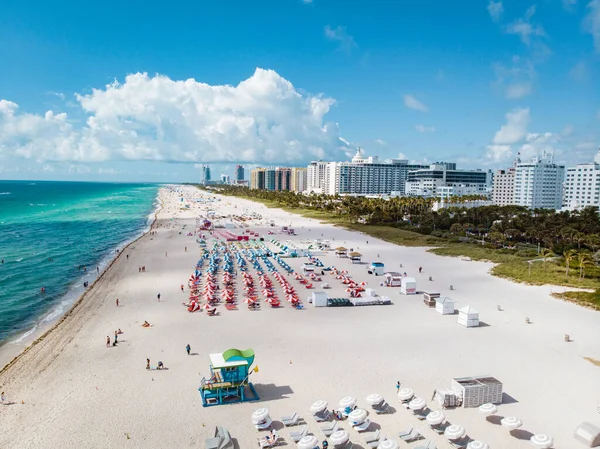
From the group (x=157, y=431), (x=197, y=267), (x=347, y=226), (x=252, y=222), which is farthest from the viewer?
(x=252, y=222)

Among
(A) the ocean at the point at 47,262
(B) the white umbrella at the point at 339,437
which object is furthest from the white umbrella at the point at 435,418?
(A) the ocean at the point at 47,262

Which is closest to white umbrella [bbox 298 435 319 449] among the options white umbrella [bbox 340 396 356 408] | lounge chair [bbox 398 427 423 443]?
white umbrella [bbox 340 396 356 408]

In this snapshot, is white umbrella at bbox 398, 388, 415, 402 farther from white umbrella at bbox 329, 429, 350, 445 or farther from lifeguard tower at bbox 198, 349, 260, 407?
lifeguard tower at bbox 198, 349, 260, 407

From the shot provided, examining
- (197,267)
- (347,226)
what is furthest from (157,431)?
(347,226)

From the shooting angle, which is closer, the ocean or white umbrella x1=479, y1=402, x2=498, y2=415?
white umbrella x1=479, y1=402, x2=498, y2=415

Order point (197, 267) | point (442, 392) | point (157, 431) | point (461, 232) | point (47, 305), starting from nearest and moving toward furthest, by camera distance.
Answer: point (157, 431) < point (442, 392) < point (47, 305) < point (197, 267) < point (461, 232)

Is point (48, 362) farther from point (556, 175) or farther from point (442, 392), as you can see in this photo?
point (556, 175)
